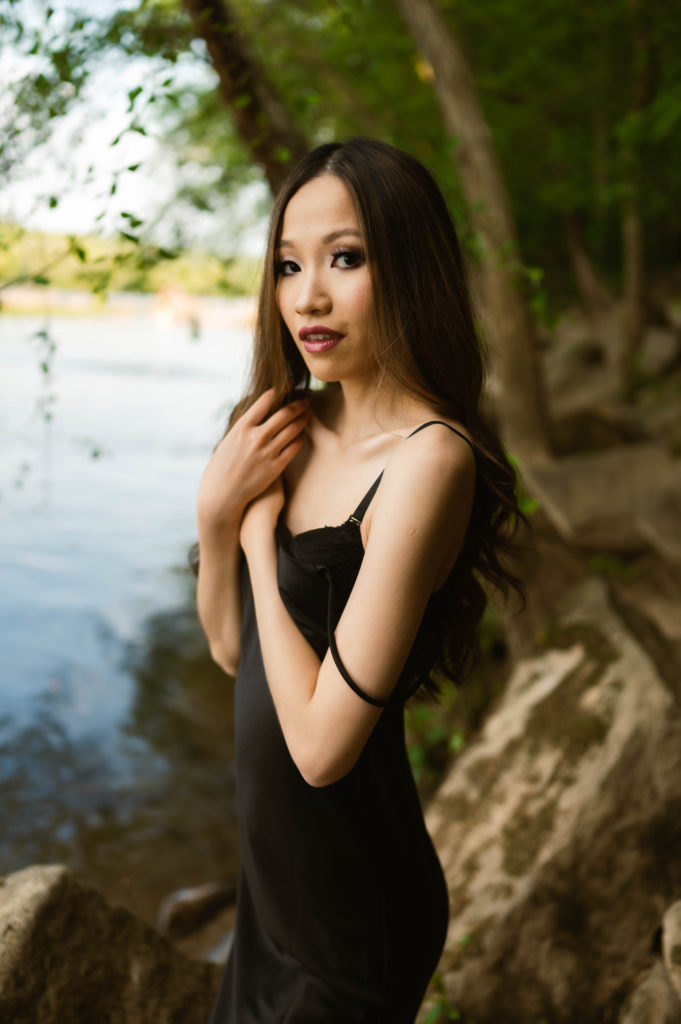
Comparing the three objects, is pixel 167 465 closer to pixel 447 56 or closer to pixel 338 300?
pixel 447 56

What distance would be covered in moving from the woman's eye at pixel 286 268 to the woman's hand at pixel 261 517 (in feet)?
1.25

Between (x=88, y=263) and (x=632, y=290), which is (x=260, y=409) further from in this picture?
(x=632, y=290)

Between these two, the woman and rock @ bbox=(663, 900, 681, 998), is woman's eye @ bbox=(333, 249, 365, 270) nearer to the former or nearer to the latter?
the woman

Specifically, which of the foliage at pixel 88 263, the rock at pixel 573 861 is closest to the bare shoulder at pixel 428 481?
the foliage at pixel 88 263

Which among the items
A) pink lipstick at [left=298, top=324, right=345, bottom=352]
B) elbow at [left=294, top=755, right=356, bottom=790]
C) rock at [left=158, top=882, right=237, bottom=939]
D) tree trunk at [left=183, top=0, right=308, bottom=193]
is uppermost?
tree trunk at [left=183, top=0, right=308, bottom=193]

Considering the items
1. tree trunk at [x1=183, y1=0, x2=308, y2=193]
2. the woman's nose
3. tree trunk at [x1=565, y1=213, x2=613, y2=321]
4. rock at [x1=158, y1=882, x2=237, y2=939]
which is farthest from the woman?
tree trunk at [x1=565, y1=213, x2=613, y2=321]

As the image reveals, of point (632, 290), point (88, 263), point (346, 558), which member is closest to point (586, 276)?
point (632, 290)

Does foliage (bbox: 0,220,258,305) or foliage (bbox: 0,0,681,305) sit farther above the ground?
foliage (bbox: 0,0,681,305)

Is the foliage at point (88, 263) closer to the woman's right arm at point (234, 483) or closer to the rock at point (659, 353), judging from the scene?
the woman's right arm at point (234, 483)

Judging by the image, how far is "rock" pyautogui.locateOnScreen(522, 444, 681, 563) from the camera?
523 centimetres

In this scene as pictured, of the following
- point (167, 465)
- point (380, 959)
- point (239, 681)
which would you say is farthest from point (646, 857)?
point (167, 465)

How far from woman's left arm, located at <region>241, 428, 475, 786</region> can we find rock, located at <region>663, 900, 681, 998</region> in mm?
1007

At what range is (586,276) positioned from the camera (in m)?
11.2

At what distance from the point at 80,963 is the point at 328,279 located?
5.30ft
